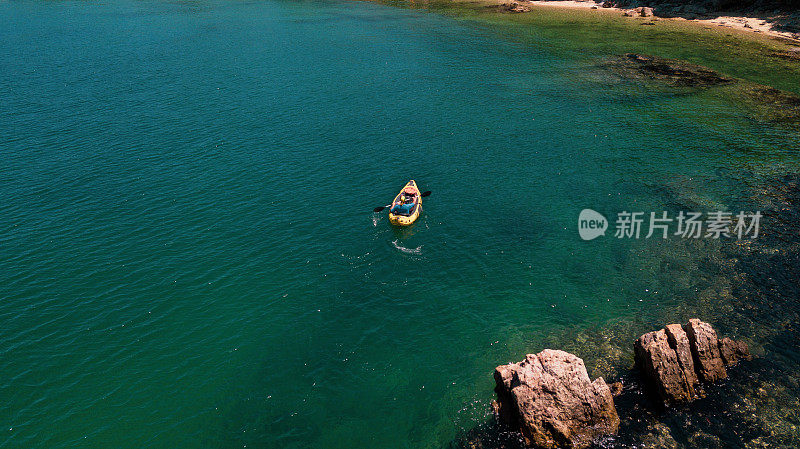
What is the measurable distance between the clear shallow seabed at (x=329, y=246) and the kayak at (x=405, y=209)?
1.79m

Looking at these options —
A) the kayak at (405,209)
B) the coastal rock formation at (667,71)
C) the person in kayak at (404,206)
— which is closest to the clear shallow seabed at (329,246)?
the kayak at (405,209)

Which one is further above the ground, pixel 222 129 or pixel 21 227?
pixel 222 129

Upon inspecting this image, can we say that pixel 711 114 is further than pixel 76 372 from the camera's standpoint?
Yes

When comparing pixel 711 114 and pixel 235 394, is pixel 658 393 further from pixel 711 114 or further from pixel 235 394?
pixel 711 114

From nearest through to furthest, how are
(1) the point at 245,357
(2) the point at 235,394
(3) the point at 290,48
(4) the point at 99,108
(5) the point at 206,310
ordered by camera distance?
(2) the point at 235,394 → (1) the point at 245,357 → (5) the point at 206,310 → (4) the point at 99,108 → (3) the point at 290,48

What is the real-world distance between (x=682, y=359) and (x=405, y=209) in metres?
28.0

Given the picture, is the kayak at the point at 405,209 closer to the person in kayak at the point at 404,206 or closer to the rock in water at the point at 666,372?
the person in kayak at the point at 404,206

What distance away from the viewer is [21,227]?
49781 mm

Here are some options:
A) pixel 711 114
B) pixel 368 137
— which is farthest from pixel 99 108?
pixel 711 114

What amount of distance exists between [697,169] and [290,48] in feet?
322

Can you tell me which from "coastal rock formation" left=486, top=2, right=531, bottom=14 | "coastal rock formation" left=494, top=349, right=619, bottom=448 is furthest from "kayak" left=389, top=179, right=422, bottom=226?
"coastal rock formation" left=486, top=2, right=531, bottom=14

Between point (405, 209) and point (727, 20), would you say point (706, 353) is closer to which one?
point (405, 209)

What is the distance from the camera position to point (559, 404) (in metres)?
27.9

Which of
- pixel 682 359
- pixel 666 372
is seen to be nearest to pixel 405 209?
pixel 666 372
